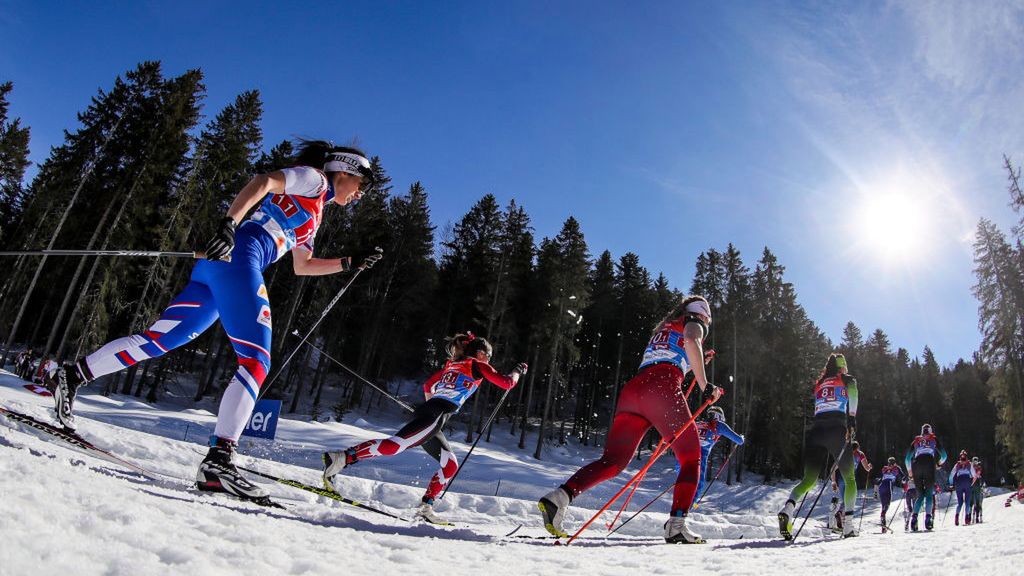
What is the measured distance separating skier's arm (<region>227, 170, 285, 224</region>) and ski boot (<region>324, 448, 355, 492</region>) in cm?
231

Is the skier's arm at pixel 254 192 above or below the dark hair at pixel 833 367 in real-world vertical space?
below

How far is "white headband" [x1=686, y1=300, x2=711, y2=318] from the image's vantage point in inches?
175

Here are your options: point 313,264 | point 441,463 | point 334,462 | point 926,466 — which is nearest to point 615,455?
point 334,462

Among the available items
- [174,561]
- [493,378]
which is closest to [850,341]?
[493,378]

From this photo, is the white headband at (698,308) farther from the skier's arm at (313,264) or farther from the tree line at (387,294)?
the tree line at (387,294)

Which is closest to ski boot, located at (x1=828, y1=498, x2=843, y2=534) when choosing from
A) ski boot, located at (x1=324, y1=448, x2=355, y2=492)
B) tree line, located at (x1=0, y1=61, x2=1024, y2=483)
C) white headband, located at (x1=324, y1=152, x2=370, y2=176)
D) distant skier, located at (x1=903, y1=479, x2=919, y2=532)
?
ski boot, located at (x1=324, y1=448, x2=355, y2=492)

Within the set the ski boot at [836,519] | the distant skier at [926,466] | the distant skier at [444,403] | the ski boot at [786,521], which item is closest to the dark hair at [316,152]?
the distant skier at [444,403]

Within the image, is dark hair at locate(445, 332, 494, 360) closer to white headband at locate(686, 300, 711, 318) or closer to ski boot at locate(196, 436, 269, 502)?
white headband at locate(686, 300, 711, 318)

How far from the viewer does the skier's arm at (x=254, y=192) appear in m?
2.97

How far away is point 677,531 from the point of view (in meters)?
4.03

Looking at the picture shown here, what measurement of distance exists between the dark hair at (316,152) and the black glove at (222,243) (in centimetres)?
103

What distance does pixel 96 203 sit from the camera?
2572cm

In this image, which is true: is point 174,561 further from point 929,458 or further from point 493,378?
point 929,458

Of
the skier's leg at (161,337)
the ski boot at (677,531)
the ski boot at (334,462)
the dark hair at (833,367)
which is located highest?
the dark hair at (833,367)
